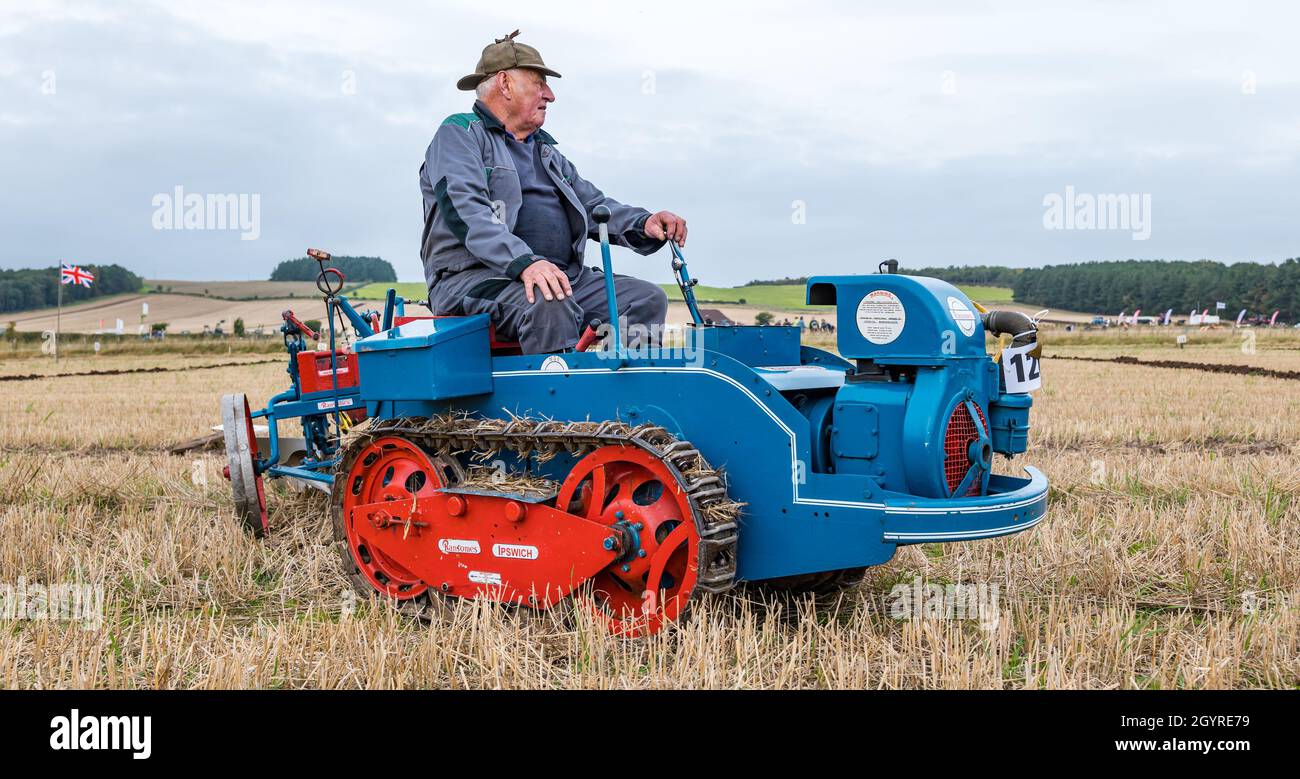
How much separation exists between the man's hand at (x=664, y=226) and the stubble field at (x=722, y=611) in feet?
6.65

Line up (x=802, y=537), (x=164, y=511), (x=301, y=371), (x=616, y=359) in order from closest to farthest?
(x=802, y=537) < (x=616, y=359) < (x=301, y=371) < (x=164, y=511)

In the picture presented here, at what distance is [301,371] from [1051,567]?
4.63m

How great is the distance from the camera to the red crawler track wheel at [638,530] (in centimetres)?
427

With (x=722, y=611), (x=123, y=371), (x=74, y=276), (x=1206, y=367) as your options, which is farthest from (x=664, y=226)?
(x=74, y=276)

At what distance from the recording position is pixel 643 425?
4359mm

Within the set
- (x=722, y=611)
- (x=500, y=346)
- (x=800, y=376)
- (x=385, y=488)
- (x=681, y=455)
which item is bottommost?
(x=722, y=611)

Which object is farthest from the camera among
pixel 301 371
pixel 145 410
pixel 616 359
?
pixel 145 410

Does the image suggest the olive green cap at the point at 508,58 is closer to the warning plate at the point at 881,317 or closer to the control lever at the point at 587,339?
the control lever at the point at 587,339

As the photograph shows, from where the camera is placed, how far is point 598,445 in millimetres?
4504

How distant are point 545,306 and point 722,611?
164 cm

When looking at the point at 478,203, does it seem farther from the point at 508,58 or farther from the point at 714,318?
the point at 714,318

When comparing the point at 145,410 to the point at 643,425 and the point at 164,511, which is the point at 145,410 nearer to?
the point at 164,511

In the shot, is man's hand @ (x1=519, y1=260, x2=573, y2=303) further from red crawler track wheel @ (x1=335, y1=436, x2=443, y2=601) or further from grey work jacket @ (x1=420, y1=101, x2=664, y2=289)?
red crawler track wheel @ (x1=335, y1=436, x2=443, y2=601)
